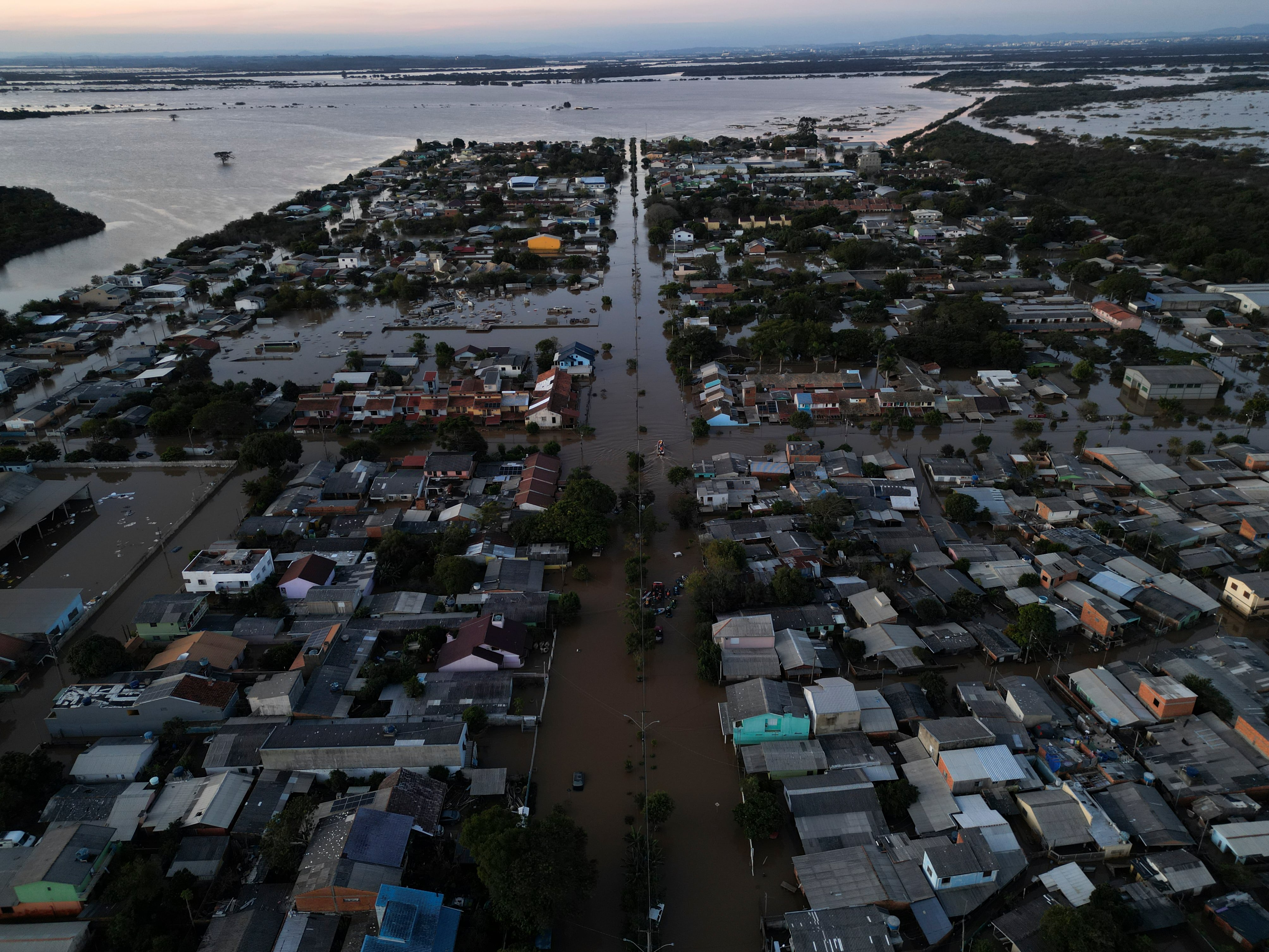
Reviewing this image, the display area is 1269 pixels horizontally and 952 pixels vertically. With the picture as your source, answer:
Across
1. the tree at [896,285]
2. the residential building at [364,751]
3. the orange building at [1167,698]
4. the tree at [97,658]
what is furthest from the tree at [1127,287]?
the tree at [97,658]

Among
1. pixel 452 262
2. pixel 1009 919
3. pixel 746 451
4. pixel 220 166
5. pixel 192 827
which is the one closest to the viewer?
pixel 1009 919

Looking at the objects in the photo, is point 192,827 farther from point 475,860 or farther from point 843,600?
point 843,600

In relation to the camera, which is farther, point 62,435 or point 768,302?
point 768,302

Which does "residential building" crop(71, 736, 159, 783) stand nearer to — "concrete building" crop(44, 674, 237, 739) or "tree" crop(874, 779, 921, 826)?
"concrete building" crop(44, 674, 237, 739)

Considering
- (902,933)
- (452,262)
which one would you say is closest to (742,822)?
(902,933)

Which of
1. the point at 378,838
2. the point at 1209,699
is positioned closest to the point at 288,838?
the point at 378,838

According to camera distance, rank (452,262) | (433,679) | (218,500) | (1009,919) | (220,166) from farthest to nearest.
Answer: (220,166) → (452,262) → (218,500) → (433,679) → (1009,919)

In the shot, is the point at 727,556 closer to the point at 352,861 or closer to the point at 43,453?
the point at 352,861
